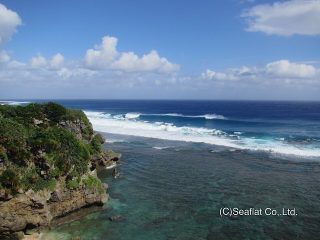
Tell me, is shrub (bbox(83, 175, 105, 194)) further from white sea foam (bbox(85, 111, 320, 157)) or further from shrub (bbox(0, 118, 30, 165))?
white sea foam (bbox(85, 111, 320, 157))

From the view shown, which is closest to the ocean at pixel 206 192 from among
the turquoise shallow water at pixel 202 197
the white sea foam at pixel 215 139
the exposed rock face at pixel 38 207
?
the turquoise shallow water at pixel 202 197

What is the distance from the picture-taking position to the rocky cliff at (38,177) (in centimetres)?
2020

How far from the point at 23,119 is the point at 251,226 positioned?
18695 millimetres

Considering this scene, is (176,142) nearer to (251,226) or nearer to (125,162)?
(125,162)

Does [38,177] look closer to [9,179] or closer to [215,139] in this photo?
[9,179]

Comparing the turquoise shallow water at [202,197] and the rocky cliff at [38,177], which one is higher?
the rocky cliff at [38,177]

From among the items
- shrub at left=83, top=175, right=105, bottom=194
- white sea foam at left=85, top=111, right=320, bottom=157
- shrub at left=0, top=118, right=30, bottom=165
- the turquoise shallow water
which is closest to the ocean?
the turquoise shallow water

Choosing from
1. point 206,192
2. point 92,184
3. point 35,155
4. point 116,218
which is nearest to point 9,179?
point 35,155

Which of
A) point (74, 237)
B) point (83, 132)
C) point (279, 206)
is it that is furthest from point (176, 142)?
point (74, 237)

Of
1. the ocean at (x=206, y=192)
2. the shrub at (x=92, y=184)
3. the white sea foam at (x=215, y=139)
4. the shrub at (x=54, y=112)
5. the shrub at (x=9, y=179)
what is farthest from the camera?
the white sea foam at (x=215, y=139)

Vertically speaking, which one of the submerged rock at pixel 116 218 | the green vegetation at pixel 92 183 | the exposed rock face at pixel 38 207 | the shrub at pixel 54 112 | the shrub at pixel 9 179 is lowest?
the submerged rock at pixel 116 218

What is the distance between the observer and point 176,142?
54875mm

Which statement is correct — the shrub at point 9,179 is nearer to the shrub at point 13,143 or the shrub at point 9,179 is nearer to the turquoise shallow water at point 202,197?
the shrub at point 13,143

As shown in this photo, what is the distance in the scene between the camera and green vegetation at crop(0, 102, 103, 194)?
68.4 feet
